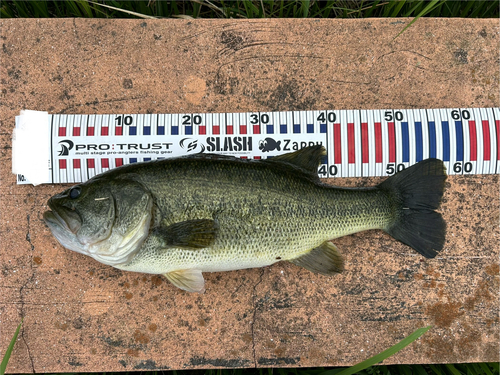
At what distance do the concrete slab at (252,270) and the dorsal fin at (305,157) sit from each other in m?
0.44

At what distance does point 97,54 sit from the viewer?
296cm

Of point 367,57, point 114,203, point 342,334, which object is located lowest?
point 342,334

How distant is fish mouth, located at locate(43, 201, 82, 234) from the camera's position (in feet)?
7.59

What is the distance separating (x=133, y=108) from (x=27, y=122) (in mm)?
826

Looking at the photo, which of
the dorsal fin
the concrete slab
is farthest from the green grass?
the dorsal fin

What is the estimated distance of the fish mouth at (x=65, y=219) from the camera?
2314 millimetres

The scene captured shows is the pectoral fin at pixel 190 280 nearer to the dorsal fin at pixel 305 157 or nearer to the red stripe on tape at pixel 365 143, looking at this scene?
the dorsal fin at pixel 305 157

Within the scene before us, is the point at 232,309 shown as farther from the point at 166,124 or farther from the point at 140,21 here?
the point at 140,21

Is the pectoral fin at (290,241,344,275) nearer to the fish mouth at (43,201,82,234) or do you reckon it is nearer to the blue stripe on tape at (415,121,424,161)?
the blue stripe on tape at (415,121,424,161)

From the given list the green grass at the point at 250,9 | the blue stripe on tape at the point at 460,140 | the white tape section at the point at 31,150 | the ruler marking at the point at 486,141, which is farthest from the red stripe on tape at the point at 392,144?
the white tape section at the point at 31,150

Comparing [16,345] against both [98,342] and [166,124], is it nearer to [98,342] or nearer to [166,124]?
[98,342]

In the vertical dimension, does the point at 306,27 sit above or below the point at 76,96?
above

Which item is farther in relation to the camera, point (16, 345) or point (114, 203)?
point (16, 345)

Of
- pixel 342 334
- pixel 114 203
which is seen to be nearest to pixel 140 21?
pixel 114 203
